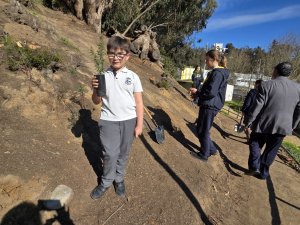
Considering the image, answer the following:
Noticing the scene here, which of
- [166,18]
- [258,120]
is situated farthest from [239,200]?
[166,18]

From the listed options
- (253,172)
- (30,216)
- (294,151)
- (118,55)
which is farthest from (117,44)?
(294,151)

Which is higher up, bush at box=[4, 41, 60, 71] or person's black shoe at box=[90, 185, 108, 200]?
bush at box=[4, 41, 60, 71]

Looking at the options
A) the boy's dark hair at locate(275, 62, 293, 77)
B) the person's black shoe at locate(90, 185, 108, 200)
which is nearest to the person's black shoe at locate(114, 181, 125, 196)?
the person's black shoe at locate(90, 185, 108, 200)

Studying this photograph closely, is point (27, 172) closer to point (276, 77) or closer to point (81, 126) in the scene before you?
point (81, 126)

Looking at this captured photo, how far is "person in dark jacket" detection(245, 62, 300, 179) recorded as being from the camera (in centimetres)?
428

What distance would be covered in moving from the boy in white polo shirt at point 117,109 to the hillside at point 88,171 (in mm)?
463

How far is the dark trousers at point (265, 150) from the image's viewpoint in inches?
177

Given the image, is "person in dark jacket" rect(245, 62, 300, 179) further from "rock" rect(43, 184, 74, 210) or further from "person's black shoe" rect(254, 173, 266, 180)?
"rock" rect(43, 184, 74, 210)

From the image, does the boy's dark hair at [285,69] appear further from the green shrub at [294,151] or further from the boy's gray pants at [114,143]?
the green shrub at [294,151]

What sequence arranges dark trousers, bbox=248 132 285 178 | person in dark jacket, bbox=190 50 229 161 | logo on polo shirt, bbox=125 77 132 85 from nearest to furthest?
1. logo on polo shirt, bbox=125 77 132 85
2. person in dark jacket, bbox=190 50 229 161
3. dark trousers, bbox=248 132 285 178

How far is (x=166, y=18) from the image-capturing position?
68.4 ft

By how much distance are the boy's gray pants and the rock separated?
1.35 feet

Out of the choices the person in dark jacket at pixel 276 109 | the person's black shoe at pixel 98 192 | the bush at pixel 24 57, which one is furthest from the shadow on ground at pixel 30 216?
the person in dark jacket at pixel 276 109

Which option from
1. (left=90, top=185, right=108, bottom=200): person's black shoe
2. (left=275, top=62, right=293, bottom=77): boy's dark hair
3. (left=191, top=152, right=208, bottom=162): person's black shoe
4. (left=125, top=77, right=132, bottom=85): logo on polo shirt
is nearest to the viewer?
(left=125, top=77, right=132, bottom=85): logo on polo shirt
